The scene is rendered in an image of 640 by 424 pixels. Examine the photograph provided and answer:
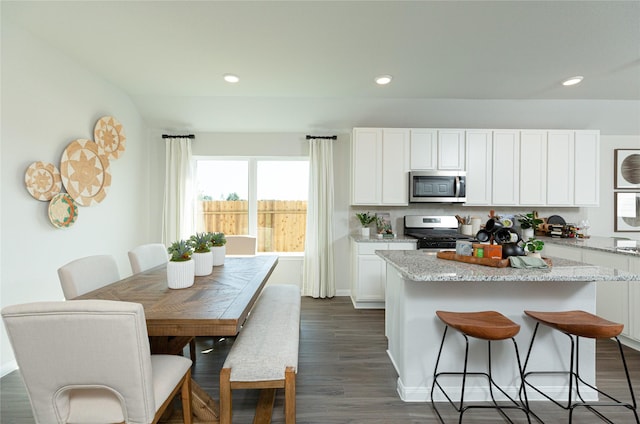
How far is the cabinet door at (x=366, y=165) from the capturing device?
3.64m

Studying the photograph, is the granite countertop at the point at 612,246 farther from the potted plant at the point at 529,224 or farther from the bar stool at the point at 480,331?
the bar stool at the point at 480,331

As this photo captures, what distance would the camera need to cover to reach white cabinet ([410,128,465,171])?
3.67m

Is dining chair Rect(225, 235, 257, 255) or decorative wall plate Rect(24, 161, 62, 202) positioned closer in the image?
decorative wall plate Rect(24, 161, 62, 202)

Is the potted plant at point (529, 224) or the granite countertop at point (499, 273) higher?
the potted plant at point (529, 224)

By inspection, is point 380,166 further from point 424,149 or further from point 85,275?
point 85,275

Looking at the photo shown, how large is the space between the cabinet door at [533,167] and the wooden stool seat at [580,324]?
2.55m

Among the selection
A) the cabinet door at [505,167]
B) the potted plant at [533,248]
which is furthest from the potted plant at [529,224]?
the potted plant at [533,248]

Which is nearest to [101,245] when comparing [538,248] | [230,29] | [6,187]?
[6,187]

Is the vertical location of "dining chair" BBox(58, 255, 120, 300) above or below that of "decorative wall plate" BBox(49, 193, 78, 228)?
below

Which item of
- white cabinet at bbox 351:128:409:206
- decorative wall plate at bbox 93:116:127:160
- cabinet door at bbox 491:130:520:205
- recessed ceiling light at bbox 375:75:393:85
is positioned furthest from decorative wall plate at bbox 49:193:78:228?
cabinet door at bbox 491:130:520:205

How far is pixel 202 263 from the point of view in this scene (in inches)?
79.8

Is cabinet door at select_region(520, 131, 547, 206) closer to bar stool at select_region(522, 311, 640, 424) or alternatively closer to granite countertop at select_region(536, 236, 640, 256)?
granite countertop at select_region(536, 236, 640, 256)

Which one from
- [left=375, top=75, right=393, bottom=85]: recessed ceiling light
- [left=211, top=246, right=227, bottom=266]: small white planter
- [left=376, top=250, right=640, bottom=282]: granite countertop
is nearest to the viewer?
[left=376, top=250, right=640, bottom=282]: granite countertop

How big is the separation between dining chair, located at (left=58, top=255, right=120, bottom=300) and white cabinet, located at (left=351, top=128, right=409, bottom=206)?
2.70m
